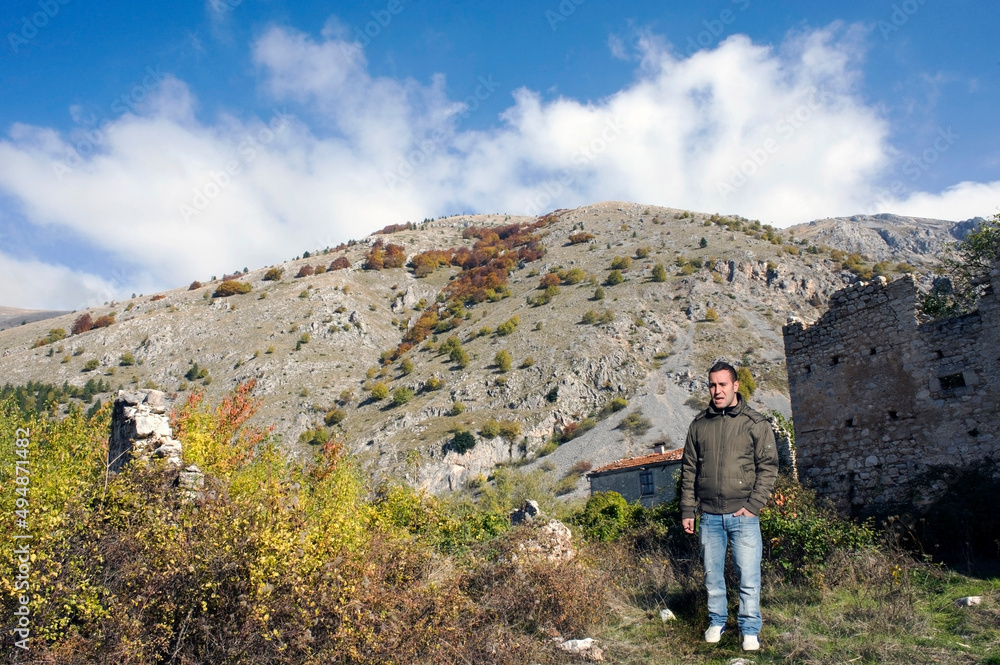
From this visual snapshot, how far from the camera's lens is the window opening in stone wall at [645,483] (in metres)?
37.6

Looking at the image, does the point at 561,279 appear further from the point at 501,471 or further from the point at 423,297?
the point at 501,471

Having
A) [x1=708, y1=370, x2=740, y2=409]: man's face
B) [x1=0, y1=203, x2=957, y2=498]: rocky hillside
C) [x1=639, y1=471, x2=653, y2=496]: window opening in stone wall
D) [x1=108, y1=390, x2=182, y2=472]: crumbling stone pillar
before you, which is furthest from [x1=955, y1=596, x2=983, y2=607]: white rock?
[x1=0, y1=203, x2=957, y2=498]: rocky hillside

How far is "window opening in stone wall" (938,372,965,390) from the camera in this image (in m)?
9.79

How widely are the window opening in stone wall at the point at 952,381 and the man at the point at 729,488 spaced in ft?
21.1

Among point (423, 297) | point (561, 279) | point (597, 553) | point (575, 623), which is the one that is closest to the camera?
point (575, 623)

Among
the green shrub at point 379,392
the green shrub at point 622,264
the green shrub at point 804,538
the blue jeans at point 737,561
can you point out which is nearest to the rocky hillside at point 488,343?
the green shrub at point 622,264

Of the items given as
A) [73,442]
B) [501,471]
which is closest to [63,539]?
[73,442]

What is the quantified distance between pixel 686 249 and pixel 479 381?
41427 millimetres

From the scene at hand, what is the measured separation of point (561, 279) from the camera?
81.8 metres

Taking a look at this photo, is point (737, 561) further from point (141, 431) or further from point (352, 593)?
point (141, 431)

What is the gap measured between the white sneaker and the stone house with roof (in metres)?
30.6

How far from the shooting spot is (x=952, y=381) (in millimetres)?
9898

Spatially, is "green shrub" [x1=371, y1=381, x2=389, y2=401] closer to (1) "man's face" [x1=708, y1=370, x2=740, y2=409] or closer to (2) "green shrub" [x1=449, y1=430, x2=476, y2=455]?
(2) "green shrub" [x1=449, y1=430, x2=476, y2=455]

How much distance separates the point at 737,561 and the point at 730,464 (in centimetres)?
94
